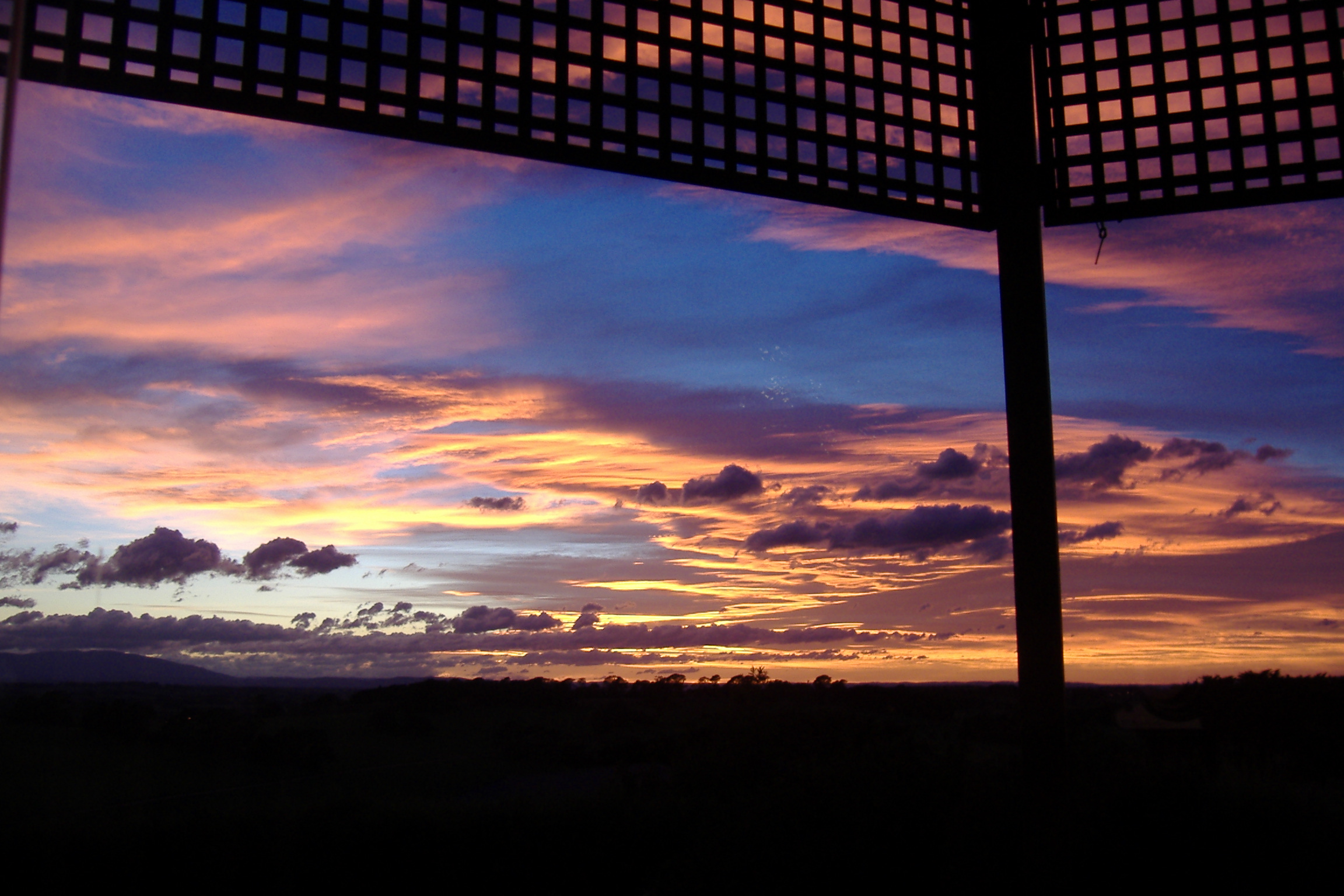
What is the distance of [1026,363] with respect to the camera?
851 centimetres

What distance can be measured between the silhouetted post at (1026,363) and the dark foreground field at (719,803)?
73 cm

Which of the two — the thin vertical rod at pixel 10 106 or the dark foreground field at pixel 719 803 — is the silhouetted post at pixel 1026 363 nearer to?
the dark foreground field at pixel 719 803

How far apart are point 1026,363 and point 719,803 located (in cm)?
462

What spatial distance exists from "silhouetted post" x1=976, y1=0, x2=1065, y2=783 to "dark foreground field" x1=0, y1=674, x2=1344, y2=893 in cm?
73

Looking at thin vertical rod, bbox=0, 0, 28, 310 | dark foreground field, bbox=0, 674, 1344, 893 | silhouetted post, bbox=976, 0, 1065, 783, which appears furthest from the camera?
silhouetted post, bbox=976, 0, 1065, 783

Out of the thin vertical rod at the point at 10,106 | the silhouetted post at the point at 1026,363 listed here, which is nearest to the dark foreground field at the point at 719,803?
the silhouetted post at the point at 1026,363

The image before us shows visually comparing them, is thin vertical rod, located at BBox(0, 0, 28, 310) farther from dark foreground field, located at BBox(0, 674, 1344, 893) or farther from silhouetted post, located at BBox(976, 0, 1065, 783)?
silhouetted post, located at BBox(976, 0, 1065, 783)

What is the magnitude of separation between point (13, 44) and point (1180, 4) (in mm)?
9157

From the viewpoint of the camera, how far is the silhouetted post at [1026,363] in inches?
319

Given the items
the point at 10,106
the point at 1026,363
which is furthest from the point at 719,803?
the point at 10,106

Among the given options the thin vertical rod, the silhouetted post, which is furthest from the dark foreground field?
the thin vertical rod

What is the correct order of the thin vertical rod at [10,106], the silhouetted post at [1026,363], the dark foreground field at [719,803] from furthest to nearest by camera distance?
the silhouetted post at [1026,363] → the dark foreground field at [719,803] → the thin vertical rod at [10,106]

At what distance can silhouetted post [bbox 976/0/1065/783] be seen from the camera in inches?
319

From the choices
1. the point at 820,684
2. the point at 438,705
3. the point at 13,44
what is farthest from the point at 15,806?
the point at 820,684
